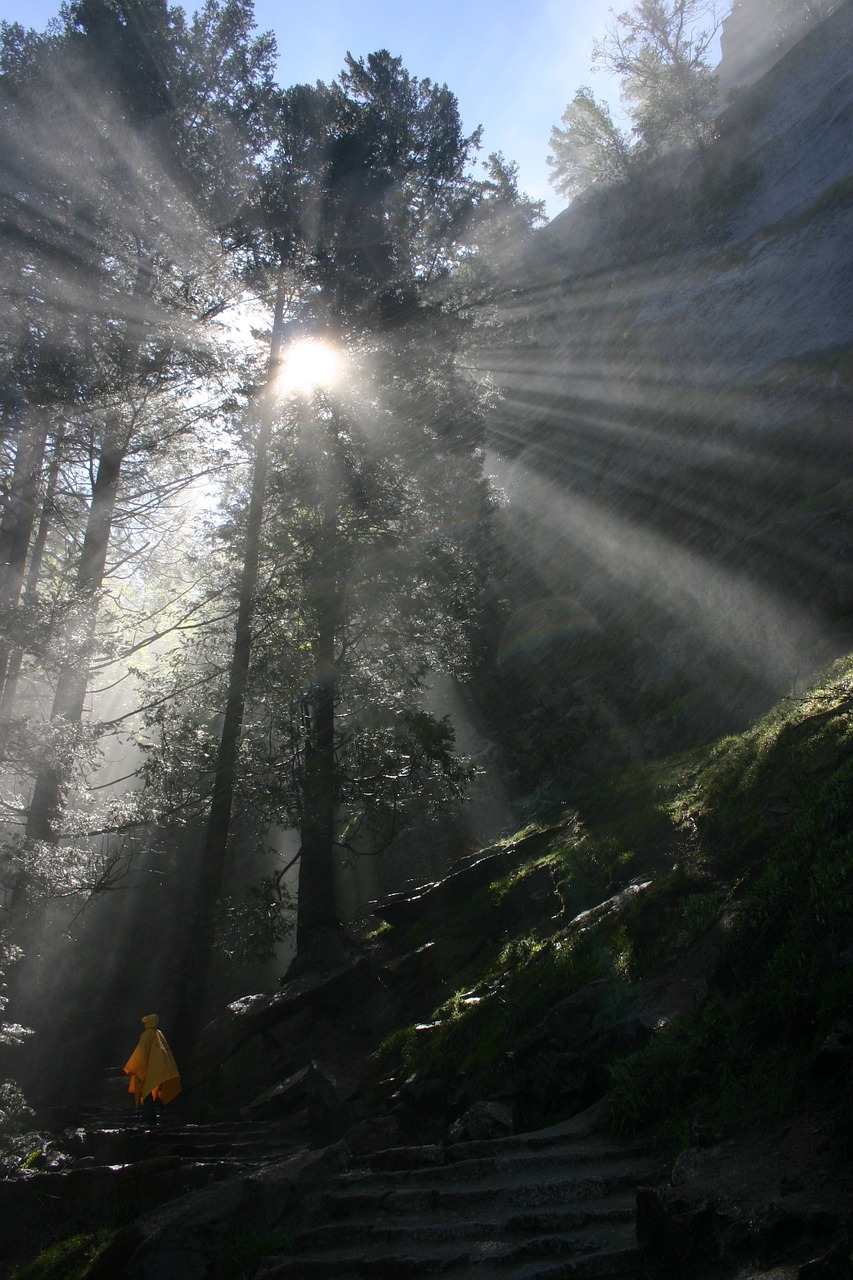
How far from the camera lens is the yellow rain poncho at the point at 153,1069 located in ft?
34.6

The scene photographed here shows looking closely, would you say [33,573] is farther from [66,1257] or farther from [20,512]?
[66,1257]

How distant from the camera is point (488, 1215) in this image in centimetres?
536

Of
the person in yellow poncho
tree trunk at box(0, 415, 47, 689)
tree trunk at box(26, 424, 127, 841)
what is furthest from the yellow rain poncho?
tree trunk at box(0, 415, 47, 689)

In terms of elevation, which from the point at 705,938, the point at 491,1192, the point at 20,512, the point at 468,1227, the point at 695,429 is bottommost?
the point at 468,1227

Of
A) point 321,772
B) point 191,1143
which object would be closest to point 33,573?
point 321,772

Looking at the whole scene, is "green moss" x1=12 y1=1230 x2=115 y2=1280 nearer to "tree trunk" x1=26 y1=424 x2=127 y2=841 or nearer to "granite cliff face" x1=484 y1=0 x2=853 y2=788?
"tree trunk" x1=26 y1=424 x2=127 y2=841

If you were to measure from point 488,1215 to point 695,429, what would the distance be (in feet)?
→ 67.7

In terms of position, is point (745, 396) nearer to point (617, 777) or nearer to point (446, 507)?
point (446, 507)

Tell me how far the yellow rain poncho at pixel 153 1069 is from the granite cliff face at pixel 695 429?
9345mm

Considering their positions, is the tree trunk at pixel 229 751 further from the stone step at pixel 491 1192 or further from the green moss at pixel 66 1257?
the stone step at pixel 491 1192

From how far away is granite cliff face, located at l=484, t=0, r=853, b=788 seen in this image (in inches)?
595

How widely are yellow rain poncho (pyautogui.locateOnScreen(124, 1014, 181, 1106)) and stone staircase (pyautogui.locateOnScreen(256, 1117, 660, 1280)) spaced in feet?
15.8

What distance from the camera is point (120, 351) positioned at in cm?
Answer: 1526

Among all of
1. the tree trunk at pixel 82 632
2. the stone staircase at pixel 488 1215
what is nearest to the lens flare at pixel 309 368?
the tree trunk at pixel 82 632
